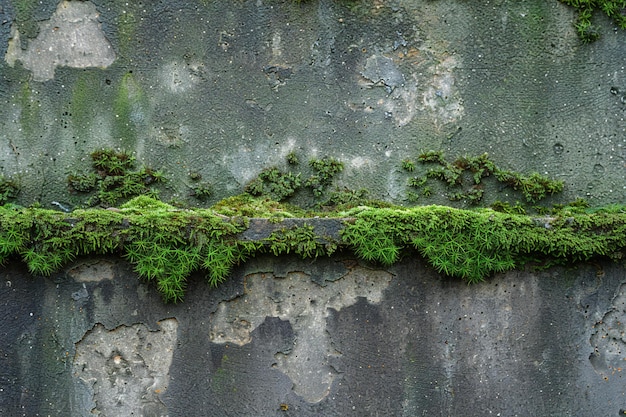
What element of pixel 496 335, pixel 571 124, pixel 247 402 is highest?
pixel 571 124

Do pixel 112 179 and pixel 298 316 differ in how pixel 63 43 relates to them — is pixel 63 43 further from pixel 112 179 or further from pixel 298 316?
pixel 298 316

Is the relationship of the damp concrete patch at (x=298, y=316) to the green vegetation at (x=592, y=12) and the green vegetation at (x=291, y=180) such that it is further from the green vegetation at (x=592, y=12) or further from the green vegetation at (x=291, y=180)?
the green vegetation at (x=592, y=12)

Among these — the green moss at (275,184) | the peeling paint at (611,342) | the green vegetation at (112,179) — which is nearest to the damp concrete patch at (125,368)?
the green vegetation at (112,179)

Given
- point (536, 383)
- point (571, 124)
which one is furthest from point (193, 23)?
point (536, 383)

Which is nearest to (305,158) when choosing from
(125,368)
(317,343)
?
(317,343)

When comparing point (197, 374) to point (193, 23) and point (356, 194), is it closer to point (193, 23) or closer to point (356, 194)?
point (356, 194)

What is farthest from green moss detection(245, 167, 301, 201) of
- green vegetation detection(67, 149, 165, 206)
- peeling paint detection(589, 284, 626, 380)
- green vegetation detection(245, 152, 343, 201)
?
Result: peeling paint detection(589, 284, 626, 380)
